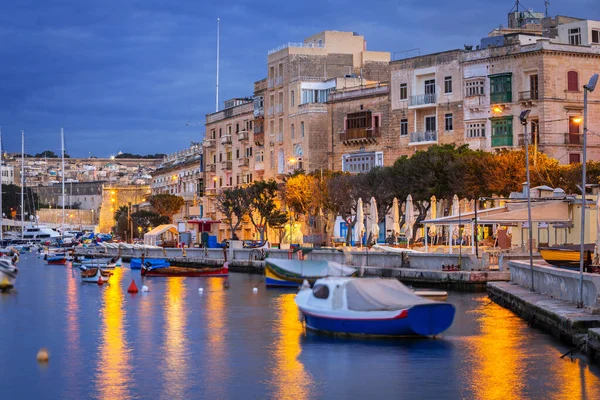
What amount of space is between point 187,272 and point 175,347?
3429 centimetres

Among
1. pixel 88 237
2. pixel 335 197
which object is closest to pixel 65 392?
pixel 335 197

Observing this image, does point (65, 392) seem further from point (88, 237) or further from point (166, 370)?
point (88, 237)

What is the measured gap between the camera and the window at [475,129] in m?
67.6

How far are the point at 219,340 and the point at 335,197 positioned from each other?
37079 millimetres

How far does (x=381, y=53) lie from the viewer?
284 feet

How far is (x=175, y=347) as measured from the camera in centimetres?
3050

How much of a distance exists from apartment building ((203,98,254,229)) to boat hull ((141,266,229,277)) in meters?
28.4

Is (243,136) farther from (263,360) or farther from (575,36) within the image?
(263,360)

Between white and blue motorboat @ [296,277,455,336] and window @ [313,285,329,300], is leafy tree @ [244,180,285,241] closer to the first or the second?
window @ [313,285,329,300]

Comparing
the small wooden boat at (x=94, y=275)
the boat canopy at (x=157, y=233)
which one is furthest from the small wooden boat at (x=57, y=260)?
the small wooden boat at (x=94, y=275)

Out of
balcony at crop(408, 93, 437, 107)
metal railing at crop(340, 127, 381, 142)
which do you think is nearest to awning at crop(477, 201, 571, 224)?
balcony at crop(408, 93, 437, 107)

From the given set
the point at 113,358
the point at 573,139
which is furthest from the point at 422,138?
the point at 113,358

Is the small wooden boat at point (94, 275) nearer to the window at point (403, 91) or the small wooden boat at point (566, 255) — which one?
the window at point (403, 91)

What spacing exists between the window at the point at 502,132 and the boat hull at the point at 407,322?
38.5 meters
